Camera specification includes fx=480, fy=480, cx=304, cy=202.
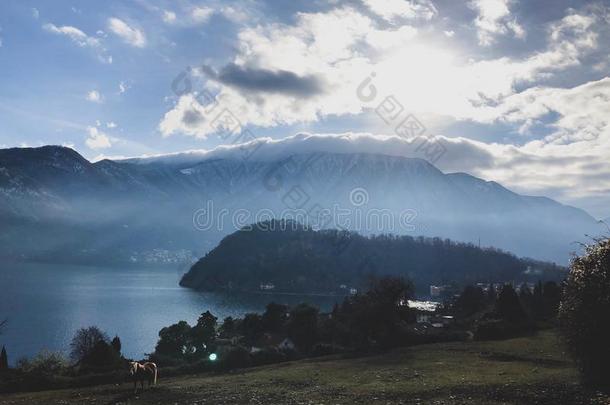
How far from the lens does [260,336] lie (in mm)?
103188

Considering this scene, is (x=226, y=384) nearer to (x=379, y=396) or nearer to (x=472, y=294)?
(x=379, y=396)

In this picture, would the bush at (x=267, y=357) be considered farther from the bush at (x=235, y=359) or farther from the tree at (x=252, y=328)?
the tree at (x=252, y=328)

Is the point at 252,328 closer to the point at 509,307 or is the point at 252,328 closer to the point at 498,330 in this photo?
the point at 509,307

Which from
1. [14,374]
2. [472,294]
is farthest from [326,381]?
[472,294]

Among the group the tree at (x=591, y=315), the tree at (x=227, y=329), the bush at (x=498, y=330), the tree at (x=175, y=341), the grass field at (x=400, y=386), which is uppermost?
the tree at (x=591, y=315)

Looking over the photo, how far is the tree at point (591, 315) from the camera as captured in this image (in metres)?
22.3

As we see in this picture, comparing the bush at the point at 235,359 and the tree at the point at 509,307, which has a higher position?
the tree at the point at 509,307

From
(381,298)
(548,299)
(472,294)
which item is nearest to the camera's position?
(381,298)

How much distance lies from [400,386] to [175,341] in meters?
69.8

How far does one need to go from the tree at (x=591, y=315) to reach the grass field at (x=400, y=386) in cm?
147

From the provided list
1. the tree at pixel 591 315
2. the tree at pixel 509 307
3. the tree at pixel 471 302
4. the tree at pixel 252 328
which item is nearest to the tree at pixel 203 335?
the tree at pixel 252 328

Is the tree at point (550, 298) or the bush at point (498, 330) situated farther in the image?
the tree at point (550, 298)

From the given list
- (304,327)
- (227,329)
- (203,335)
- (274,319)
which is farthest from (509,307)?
(227,329)

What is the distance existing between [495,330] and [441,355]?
66.8 feet
